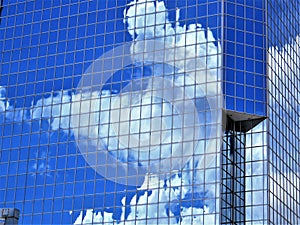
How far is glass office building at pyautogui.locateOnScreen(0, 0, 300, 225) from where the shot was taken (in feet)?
292

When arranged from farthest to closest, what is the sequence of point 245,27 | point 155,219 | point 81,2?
point 81,2 → point 245,27 → point 155,219

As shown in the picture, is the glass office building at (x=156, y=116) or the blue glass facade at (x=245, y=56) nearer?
the glass office building at (x=156, y=116)

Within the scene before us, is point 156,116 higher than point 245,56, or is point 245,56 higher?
point 245,56

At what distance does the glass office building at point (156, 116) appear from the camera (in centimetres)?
8894

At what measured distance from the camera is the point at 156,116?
9212 cm

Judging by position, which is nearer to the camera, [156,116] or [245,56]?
[156,116]

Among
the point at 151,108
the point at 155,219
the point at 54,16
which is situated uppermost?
the point at 54,16

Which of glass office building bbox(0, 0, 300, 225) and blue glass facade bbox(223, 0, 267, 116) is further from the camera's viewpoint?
blue glass facade bbox(223, 0, 267, 116)

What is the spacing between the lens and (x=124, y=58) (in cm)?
9681

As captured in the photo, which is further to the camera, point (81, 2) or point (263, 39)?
point (81, 2)

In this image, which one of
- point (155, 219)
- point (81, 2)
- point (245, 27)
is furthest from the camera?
point (81, 2)

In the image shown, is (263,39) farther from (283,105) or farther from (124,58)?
(124,58)

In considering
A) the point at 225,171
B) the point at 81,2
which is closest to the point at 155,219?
the point at 225,171

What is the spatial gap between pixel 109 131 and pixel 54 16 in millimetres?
18052
